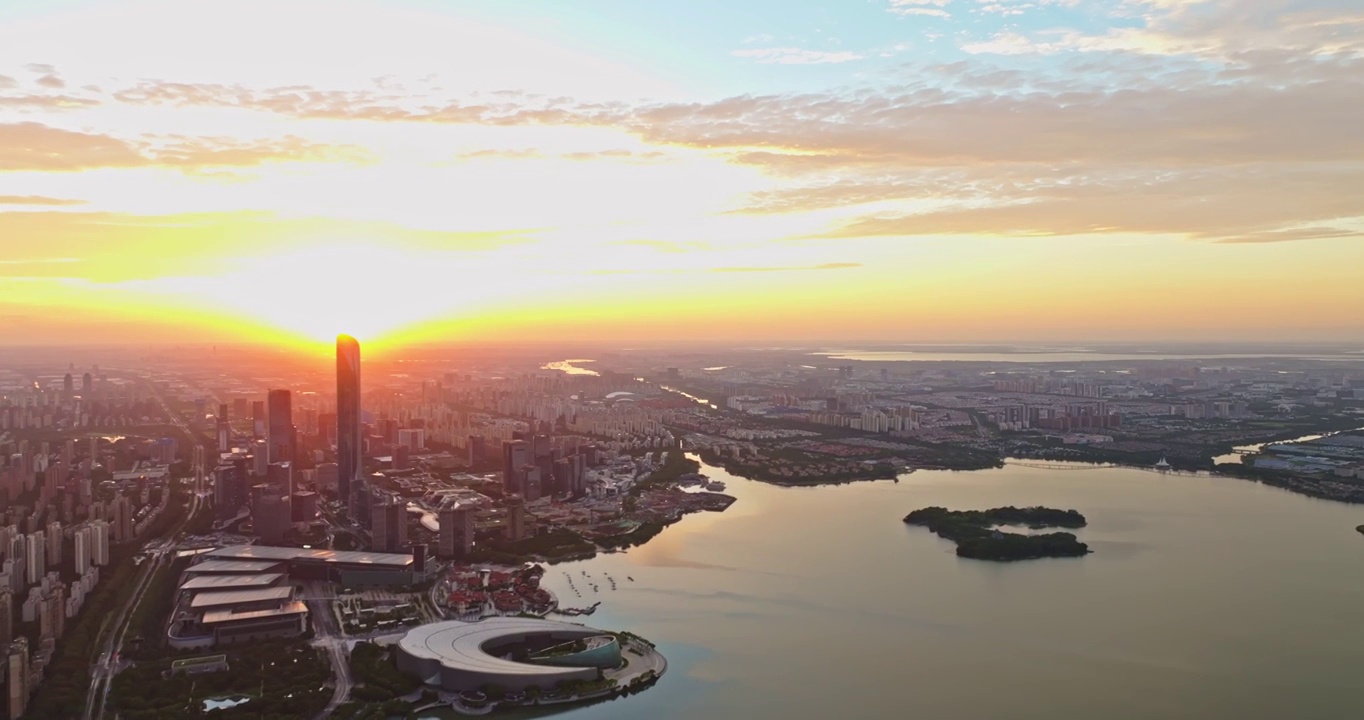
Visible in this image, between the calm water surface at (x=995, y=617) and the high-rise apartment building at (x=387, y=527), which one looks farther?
the high-rise apartment building at (x=387, y=527)

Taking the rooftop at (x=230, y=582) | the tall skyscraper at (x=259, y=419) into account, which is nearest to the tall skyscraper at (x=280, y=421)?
the tall skyscraper at (x=259, y=419)

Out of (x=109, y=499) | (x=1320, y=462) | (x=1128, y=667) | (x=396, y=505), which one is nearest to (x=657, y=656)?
(x=1128, y=667)

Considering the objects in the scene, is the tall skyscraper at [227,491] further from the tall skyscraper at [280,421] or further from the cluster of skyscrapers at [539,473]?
the cluster of skyscrapers at [539,473]

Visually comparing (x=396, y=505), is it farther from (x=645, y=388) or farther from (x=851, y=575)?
(x=645, y=388)

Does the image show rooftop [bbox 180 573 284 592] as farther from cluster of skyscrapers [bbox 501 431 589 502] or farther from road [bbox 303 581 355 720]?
cluster of skyscrapers [bbox 501 431 589 502]

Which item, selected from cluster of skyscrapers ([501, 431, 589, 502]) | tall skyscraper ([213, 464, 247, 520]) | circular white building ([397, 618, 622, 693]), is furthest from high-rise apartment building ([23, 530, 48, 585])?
cluster of skyscrapers ([501, 431, 589, 502])

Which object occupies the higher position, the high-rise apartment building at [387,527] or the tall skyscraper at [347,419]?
the tall skyscraper at [347,419]
